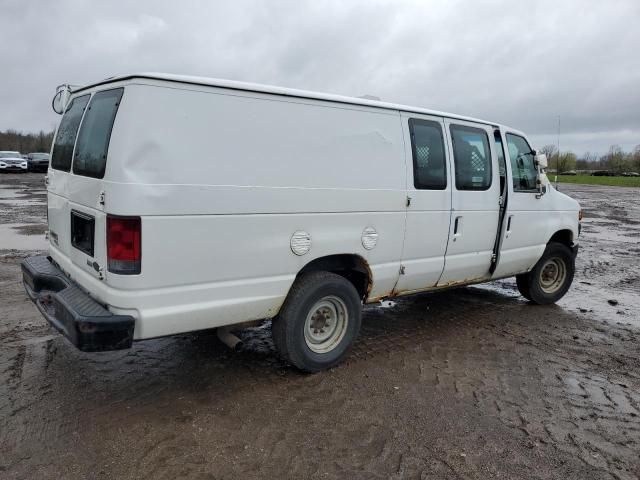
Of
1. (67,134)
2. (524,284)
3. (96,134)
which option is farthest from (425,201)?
(67,134)

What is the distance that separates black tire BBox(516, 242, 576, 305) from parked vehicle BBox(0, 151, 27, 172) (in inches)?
1500

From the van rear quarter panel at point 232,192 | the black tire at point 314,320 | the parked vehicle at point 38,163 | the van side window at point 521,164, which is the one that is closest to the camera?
the van rear quarter panel at point 232,192

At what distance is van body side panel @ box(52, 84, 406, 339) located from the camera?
3.39 m

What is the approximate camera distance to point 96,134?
12.5 ft

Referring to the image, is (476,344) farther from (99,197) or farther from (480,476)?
(99,197)

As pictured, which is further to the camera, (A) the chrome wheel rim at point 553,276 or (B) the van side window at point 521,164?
(A) the chrome wheel rim at point 553,276

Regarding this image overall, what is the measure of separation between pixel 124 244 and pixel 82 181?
0.83m

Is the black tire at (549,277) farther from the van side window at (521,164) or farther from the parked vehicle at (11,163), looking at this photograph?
the parked vehicle at (11,163)

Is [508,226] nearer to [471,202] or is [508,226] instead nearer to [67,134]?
[471,202]

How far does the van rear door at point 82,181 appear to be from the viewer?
11.6 ft

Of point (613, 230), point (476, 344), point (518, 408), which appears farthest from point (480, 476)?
point (613, 230)

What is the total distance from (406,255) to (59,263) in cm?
311

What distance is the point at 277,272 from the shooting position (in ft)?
13.3

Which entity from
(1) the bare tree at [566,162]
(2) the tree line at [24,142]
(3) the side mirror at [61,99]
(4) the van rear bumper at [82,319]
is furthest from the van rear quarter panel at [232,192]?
(1) the bare tree at [566,162]
